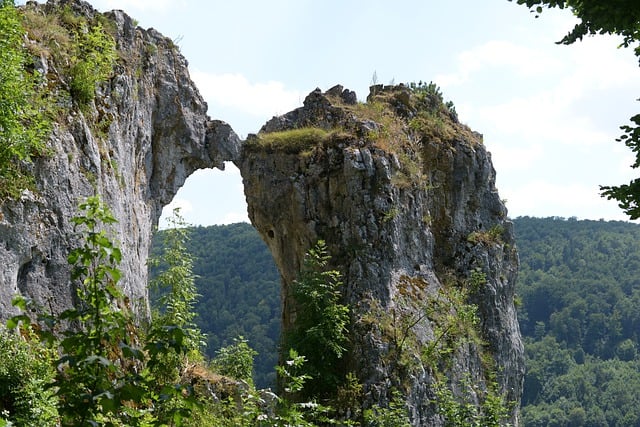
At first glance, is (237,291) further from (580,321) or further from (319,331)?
(580,321)

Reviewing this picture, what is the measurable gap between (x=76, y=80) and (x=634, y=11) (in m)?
8.29

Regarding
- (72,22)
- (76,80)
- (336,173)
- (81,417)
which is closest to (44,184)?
(76,80)

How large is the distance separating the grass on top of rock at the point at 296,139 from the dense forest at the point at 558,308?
25294 millimetres

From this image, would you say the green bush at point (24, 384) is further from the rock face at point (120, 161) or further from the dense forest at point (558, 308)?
the dense forest at point (558, 308)

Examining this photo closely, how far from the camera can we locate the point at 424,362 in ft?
51.4

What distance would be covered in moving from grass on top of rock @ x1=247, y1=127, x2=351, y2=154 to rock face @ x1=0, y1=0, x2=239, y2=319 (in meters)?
0.72

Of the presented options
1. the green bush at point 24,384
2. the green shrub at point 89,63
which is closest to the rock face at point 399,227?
the green shrub at point 89,63

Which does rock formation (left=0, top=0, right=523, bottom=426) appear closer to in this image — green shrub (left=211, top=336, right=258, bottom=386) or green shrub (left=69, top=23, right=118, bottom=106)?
green shrub (left=69, top=23, right=118, bottom=106)

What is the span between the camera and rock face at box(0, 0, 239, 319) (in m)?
9.11

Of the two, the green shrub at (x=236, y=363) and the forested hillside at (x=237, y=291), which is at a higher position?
the forested hillside at (x=237, y=291)

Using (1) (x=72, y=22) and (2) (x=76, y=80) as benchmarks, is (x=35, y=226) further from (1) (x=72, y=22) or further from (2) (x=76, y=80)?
(1) (x=72, y=22)

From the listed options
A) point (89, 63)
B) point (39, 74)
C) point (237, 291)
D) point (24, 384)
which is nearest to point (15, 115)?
point (39, 74)

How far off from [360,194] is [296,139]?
8.65 ft

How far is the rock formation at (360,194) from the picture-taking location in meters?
13.2
